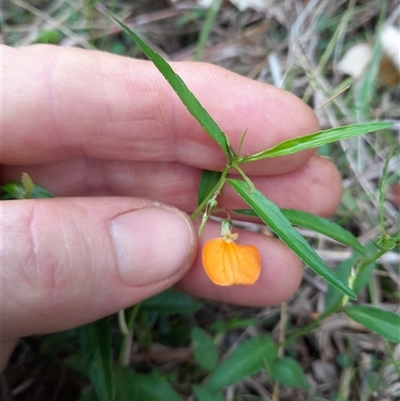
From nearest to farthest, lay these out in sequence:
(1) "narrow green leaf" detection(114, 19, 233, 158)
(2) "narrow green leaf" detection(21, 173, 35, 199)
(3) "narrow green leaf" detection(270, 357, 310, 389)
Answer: (1) "narrow green leaf" detection(114, 19, 233, 158) < (2) "narrow green leaf" detection(21, 173, 35, 199) < (3) "narrow green leaf" detection(270, 357, 310, 389)

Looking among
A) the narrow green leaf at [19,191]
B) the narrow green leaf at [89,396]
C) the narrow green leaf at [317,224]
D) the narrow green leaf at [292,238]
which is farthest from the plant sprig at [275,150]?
the narrow green leaf at [89,396]

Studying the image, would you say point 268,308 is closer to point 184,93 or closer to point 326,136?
point 326,136

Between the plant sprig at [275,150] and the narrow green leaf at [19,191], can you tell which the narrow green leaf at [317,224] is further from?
the narrow green leaf at [19,191]

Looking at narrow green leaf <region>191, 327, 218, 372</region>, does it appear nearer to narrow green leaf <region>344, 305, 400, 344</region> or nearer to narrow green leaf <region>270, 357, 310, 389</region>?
narrow green leaf <region>270, 357, 310, 389</region>

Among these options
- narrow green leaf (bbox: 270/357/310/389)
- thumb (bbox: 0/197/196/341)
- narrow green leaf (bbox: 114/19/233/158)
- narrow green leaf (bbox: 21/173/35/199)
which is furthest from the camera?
narrow green leaf (bbox: 270/357/310/389)

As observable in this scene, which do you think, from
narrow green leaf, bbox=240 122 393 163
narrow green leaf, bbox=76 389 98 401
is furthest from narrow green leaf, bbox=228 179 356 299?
narrow green leaf, bbox=76 389 98 401

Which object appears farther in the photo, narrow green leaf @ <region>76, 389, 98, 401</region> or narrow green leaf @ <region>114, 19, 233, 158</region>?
narrow green leaf @ <region>76, 389, 98, 401</region>

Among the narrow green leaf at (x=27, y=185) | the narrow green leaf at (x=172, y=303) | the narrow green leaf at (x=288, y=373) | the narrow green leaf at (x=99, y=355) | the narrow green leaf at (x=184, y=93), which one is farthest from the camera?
the narrow green leaf at (x=172, y=303)

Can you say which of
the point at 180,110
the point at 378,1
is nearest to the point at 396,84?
the point at 378,1
